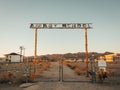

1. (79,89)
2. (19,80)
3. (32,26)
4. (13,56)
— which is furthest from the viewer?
(13,56)

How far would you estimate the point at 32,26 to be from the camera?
1852cm

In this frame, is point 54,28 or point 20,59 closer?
point 54,28

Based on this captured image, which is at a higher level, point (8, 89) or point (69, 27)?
point (69, 27)

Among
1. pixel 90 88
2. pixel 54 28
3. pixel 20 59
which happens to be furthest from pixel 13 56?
pixel 90 88

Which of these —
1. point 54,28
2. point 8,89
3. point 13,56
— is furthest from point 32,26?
point 13,56

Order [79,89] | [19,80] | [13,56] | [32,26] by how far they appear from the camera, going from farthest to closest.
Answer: [13,56] < [32,26] < [19,80] < [79,89]

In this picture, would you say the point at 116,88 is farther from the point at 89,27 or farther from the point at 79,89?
the point at 89,27

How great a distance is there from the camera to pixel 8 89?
13.8 metres

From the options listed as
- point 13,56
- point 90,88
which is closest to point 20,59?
point 13,56

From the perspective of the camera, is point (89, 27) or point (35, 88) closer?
point (35, 88)

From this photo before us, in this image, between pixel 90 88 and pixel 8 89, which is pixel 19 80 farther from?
pixel 90 88

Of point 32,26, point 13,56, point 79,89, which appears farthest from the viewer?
point 13,56

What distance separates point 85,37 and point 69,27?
1908 mm

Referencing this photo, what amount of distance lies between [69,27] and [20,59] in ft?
235
